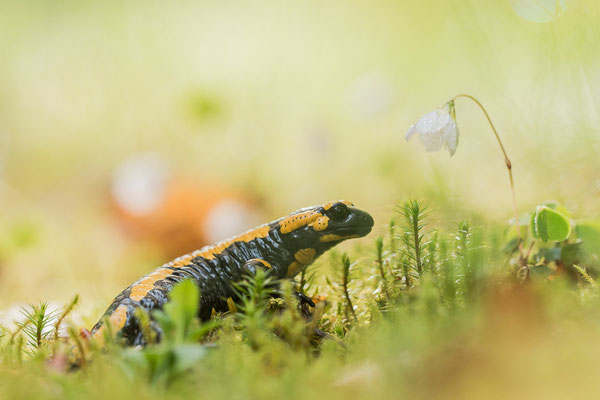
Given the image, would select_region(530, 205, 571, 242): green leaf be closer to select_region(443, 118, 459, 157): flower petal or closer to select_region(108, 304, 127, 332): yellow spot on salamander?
select_region(443, 118, 459, 157): flower petal

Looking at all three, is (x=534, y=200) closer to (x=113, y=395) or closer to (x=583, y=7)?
(x=583, y=7)

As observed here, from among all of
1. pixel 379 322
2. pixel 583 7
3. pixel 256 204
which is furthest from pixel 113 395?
pixel 256 204

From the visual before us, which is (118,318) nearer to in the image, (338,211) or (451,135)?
(338,211)

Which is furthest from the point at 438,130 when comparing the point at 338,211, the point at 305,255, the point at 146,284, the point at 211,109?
the point at 211,109

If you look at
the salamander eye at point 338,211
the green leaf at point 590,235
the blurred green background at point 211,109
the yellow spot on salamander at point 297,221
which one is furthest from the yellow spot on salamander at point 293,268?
the blurred green background at point 211,109

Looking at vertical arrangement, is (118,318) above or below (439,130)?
below

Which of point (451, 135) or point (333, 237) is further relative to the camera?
point (333, 237)

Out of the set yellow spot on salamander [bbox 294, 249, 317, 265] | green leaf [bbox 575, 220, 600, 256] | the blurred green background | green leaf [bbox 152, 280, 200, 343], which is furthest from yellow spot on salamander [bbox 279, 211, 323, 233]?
the blurred green background
